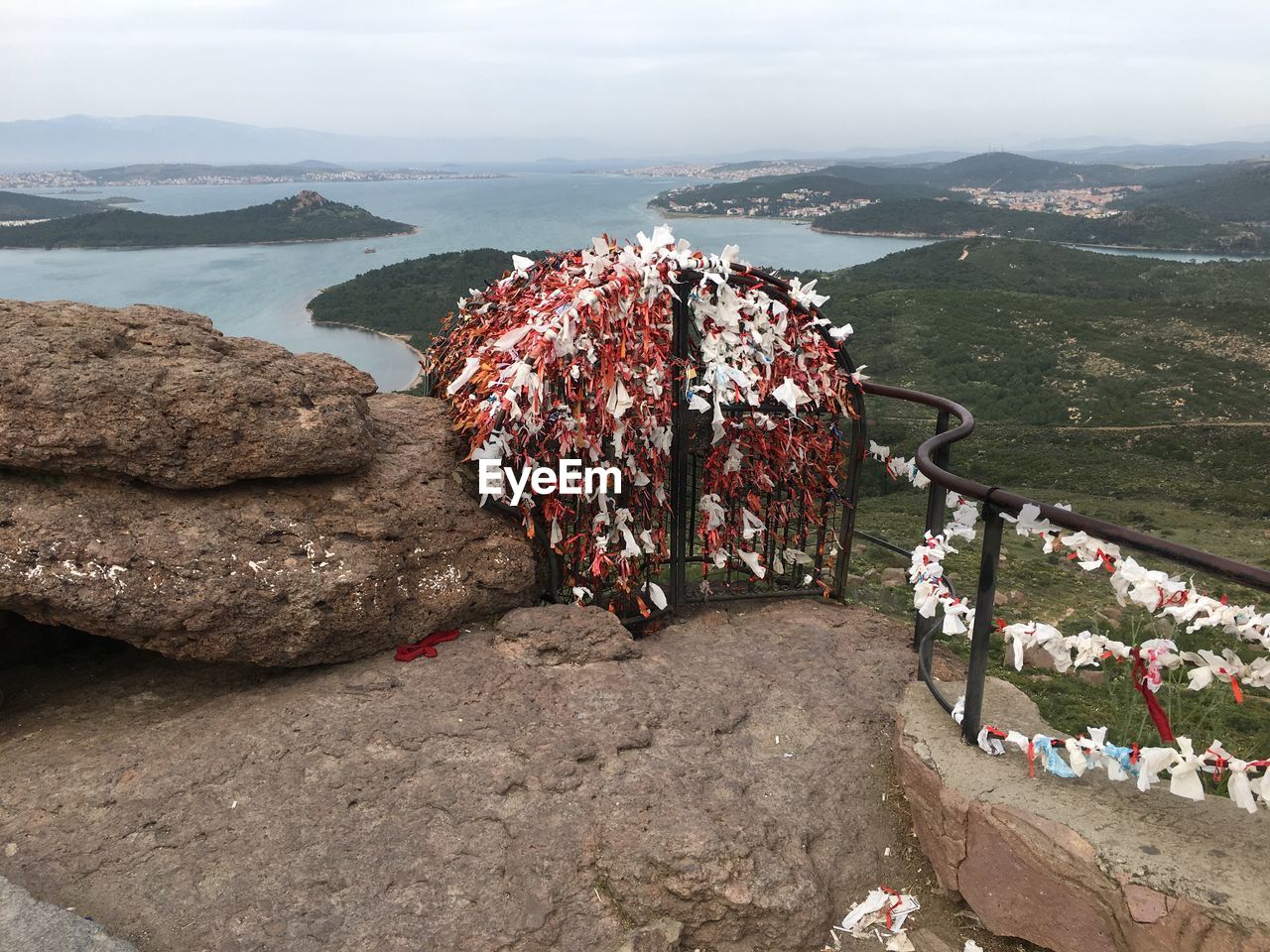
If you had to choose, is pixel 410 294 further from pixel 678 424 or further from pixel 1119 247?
pixel 1119 247


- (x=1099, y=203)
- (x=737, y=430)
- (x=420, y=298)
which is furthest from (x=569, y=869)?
(x=1099, y=203)

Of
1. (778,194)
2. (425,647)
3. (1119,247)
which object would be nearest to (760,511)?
(425,647)

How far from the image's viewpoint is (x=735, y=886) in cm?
298

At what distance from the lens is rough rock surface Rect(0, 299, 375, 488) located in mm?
3652

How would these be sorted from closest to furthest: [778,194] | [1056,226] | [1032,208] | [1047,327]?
1. [1047,327]
2. [1056,226]
3. [1032,208]
4. [778,194]

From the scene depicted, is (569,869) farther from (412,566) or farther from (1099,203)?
(1099,203)

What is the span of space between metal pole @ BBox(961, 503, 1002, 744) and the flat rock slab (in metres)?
0.62

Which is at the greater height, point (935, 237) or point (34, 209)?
point (34, 209)

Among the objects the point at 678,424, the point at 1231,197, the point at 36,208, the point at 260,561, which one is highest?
the point at 1231,197

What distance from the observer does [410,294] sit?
168 feet

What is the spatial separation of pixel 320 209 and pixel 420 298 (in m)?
56.2

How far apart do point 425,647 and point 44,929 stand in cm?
204

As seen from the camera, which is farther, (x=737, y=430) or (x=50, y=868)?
(x=737, y=430)

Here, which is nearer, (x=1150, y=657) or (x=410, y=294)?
(x=1150, y=657)
